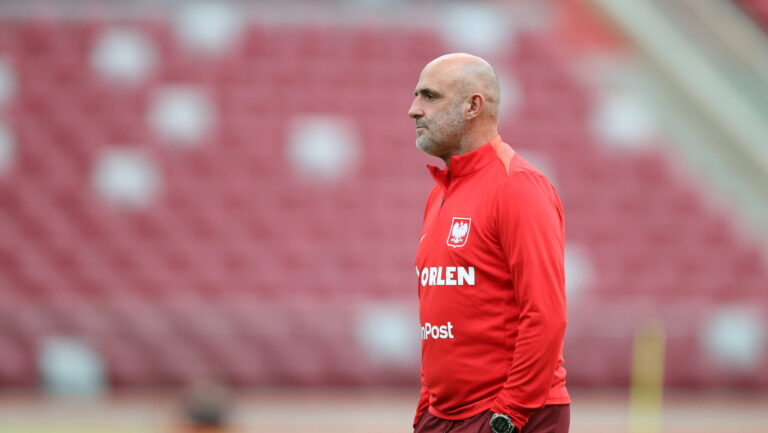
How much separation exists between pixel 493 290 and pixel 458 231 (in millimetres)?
205

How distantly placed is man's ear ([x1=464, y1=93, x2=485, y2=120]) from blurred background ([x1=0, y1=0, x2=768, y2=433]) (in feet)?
23.1

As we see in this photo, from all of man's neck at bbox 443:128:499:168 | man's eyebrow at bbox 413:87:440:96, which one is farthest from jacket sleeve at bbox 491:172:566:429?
man's eyebrow at bbox 413:87:440:96

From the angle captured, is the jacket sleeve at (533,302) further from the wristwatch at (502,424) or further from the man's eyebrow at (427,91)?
the man's eyebrow at (427,91)

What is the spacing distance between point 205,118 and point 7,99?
6.41 feet

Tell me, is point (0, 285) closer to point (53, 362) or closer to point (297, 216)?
point (53, 362)

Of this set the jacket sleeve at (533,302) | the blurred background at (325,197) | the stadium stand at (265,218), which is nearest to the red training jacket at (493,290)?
the jacket sleeve at (533,302)

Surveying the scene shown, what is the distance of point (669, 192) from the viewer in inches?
481

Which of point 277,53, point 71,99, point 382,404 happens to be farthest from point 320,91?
point 382,404

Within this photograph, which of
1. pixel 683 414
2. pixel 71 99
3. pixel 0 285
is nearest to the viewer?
pixel 683 414

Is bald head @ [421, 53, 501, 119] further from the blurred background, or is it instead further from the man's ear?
the blurred background

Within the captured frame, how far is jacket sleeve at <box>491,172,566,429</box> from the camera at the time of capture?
10.7 feet

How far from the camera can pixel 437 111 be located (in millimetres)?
3566

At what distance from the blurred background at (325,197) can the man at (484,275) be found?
22.7ft

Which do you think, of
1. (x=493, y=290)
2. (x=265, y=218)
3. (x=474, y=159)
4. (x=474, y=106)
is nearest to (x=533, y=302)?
(x=493, y=290)
